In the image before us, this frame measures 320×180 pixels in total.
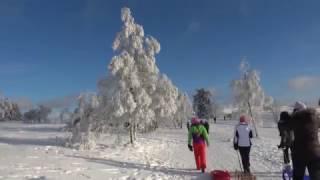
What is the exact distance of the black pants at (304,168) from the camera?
23.9 ft

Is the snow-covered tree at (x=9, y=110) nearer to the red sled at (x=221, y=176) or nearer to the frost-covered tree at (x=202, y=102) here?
the frost-covered tree at (x=202, y=102)

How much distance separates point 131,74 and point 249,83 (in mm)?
23966

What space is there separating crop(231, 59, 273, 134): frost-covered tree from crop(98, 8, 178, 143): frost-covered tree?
20.1 meters

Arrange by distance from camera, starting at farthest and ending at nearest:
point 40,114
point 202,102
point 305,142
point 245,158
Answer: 1. point 40,114
2. point 202,102
3. point 245,158
4. point 305,142

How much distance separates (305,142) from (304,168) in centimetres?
47

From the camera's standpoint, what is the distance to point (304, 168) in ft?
24.7

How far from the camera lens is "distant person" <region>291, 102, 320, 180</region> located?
24.2ft

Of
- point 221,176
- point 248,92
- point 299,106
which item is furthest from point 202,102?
point 299,106

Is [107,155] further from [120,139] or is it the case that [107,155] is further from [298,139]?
[298,139]

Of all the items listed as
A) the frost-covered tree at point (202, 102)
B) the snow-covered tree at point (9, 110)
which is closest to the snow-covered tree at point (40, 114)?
the snow-covered tree at point (9, 110)

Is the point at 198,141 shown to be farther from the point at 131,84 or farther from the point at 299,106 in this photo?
the point at 131,84

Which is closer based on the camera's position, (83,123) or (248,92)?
(83,123)

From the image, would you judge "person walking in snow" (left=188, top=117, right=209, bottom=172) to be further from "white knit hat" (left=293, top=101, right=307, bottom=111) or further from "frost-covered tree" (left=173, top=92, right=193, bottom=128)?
"frost-covered tree" (left=173, top=92, right=193, bottom=128)

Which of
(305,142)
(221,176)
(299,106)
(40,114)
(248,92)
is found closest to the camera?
(305,142)
